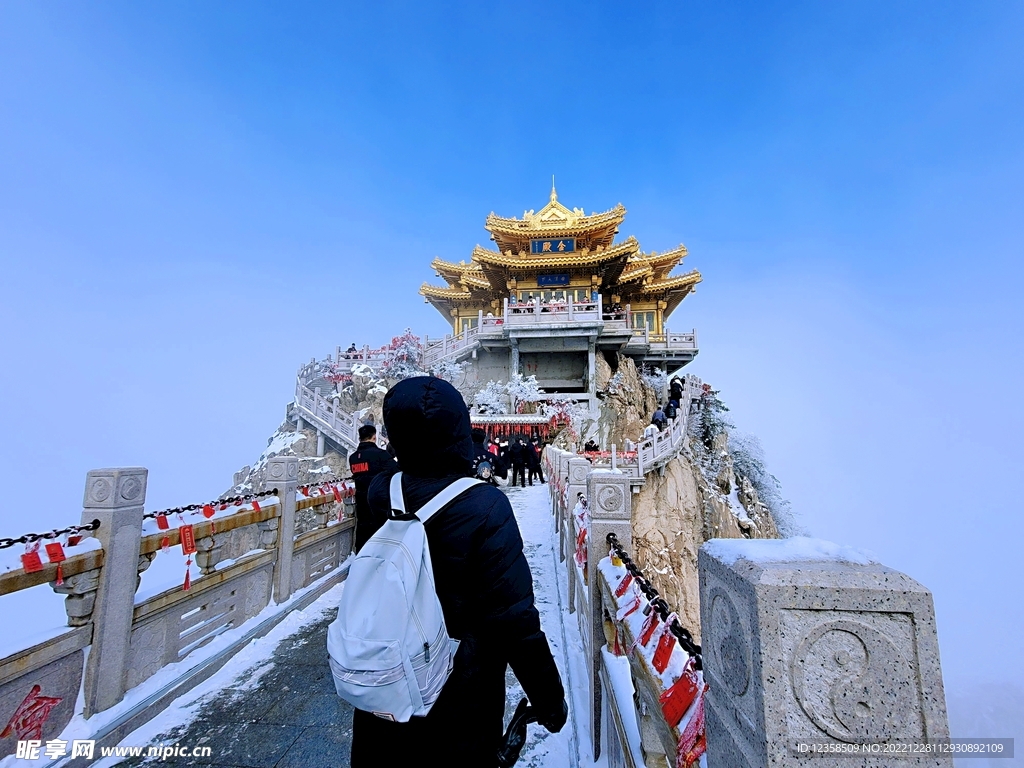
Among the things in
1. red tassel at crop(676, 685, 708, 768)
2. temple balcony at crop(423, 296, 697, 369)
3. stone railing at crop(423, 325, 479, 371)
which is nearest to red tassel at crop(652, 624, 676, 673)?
red tassel at crop(676, 685, 708, 768)

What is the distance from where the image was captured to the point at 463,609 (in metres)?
1.42

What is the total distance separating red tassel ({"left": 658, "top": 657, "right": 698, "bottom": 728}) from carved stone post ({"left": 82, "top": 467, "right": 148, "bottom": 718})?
11.7 ft

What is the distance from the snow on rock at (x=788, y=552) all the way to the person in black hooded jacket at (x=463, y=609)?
0.59m

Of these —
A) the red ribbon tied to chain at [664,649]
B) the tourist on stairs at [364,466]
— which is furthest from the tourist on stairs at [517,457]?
the red ribbon tied to chain at [664,649]

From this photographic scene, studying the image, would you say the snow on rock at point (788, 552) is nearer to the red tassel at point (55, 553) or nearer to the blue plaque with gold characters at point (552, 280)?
the red tassel at point (55, 553)

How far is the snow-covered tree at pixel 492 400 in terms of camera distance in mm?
17969

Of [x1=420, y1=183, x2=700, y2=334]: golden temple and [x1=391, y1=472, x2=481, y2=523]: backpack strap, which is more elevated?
[x1=420, y1=183, x2=700, y2=334]: golden temple

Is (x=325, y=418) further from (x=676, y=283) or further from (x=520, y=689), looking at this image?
(x=676, y=283)

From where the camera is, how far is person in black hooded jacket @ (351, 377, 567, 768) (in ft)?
4.48

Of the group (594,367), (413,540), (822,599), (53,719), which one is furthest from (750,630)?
(594,367)

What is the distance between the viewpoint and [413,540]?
1.26 m

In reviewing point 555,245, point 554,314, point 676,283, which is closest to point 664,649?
point 554,314

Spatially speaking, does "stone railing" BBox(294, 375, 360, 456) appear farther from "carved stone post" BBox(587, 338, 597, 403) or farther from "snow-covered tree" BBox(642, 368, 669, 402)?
"snow-covered tree" BBox(642, 368, 669, 402)

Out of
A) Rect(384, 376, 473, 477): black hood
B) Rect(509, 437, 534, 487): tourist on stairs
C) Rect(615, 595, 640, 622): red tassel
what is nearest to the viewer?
Rect(384, 376, 473, 477): black hood
